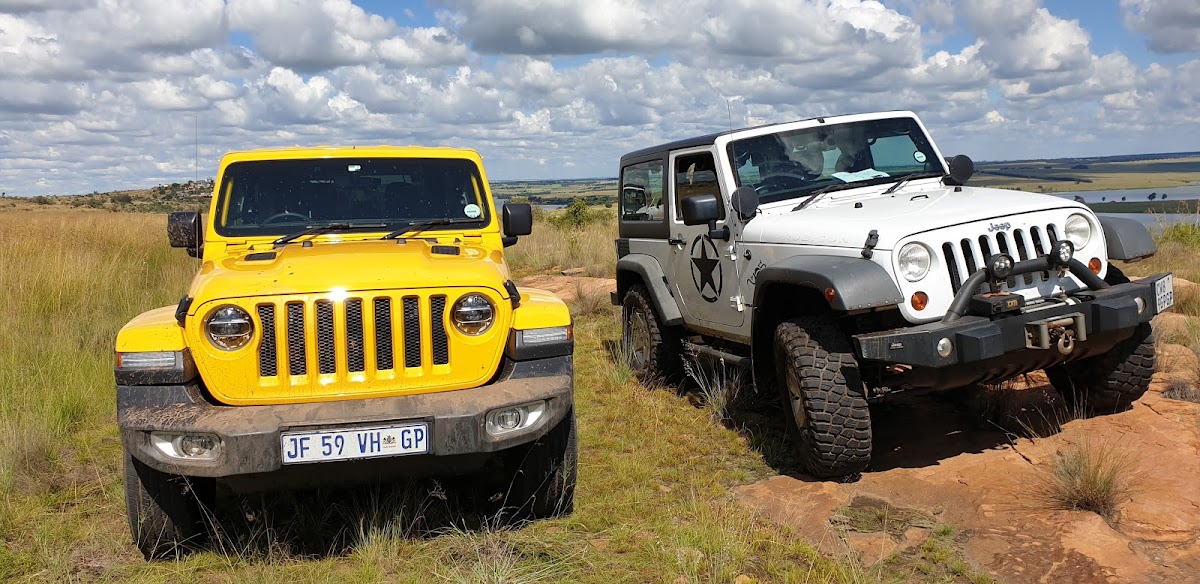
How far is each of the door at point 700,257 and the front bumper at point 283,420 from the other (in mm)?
2335

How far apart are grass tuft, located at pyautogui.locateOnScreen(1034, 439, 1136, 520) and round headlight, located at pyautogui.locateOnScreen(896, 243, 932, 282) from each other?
1.04 metres

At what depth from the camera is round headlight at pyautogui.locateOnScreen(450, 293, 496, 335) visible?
3703 millimetres

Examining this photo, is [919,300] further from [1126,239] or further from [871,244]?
[1126,239]

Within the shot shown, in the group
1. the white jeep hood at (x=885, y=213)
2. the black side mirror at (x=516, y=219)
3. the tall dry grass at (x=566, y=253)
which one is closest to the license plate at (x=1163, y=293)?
the white jeep hood at (x=885, y=213)

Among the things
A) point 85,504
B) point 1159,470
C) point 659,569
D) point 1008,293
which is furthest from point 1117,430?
point 85,504

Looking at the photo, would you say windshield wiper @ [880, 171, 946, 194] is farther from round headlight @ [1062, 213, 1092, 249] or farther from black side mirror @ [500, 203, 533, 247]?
black side mirror @ [500, 203, 533, 247]

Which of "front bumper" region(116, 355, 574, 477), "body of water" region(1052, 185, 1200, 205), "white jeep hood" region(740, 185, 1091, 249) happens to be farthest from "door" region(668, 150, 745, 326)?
"body of water" region(1052, 185, 1200, 205)

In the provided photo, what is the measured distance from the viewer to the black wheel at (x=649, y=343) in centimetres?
684

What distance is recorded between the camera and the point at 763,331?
5305mm

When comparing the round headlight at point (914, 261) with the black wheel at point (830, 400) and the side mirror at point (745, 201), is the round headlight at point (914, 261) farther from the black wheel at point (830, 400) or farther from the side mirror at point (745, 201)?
the side mirror at point (745, 201)

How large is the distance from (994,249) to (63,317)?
8427mm

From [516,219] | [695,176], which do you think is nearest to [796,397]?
[516,219]

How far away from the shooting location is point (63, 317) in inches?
353

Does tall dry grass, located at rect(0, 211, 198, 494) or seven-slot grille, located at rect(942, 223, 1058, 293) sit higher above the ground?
seven-slot grille, located at rect(942, 223, 1058, 293)
